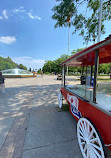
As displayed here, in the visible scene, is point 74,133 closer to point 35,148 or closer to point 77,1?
point 35,148

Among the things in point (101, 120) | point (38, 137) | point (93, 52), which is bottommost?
point (38, 137)

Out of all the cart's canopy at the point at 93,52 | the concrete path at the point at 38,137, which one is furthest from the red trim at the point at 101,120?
the cart's canopy at the point at 93,52

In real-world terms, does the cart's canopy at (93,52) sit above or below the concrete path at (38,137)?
above

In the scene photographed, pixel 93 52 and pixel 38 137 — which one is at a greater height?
pixel 93 52

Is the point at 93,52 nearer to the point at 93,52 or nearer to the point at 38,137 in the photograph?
the point at 93,52

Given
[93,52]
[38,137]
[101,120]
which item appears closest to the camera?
[101,120]

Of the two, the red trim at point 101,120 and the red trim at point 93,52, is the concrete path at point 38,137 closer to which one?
the red trim at point 101,120

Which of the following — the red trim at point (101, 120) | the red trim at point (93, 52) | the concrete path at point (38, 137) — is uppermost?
the red trim at point (93, 52)

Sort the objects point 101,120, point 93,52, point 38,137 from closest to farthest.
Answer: point 101,120, point 93,52, point 38,137

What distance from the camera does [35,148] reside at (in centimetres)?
188

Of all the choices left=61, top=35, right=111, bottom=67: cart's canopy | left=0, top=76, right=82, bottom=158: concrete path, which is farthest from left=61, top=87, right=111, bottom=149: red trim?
left=61, top=35, right=111, bottom=67: cart's canopy

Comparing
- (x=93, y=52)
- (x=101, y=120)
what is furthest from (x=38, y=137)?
(x=93, y=52)

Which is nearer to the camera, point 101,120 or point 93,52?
point 101,120

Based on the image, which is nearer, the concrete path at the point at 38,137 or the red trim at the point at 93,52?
the red trim at the point at 93,52
